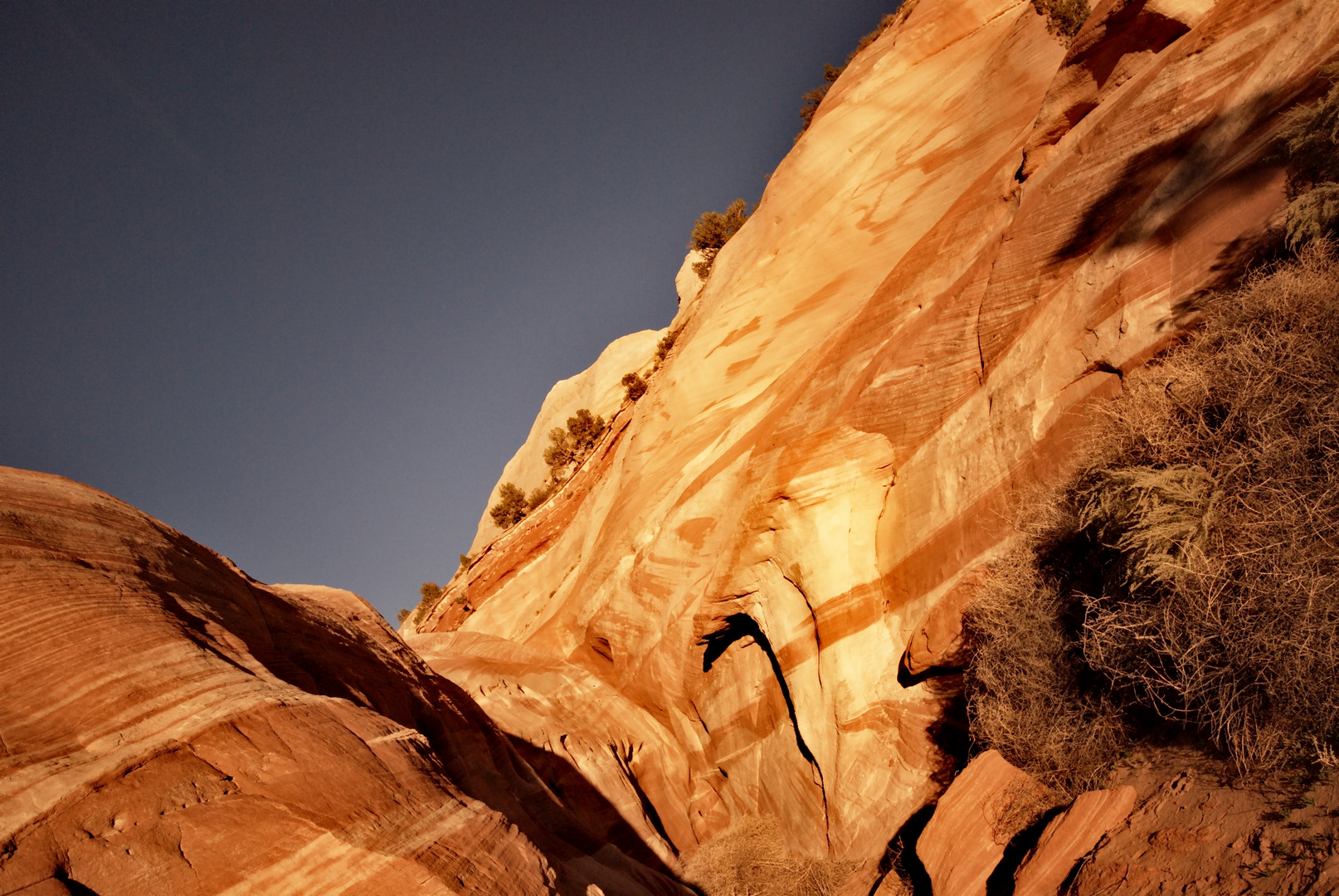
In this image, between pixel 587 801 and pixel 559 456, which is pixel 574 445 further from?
pixel 587 801

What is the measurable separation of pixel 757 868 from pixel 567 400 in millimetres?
40803

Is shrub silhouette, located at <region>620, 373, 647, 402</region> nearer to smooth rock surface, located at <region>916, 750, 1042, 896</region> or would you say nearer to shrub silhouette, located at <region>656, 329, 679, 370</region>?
shrub silhouette, located at <region>656, 329, 679, 370</region>

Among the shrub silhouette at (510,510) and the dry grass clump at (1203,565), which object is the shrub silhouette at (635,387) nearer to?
the shrub silhouette at (510,510)

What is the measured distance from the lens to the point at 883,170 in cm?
1650

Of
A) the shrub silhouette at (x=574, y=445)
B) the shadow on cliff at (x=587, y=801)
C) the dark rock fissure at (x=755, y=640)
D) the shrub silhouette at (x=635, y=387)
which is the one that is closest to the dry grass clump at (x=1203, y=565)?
the dark rock fissure at (x=755, y=640)

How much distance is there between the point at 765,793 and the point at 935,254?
9.35 meters

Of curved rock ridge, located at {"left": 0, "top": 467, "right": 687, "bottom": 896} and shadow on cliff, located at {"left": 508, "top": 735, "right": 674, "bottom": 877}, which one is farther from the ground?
curved rock ridge, located at {"left": 0, "top": 467, "right": 687, "bottom": 896}

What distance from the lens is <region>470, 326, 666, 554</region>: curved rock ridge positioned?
4262 centimetres

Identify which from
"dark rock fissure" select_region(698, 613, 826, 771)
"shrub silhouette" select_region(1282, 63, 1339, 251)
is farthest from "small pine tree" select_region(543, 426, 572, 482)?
"shrub silhouette" select_region(1282, 63, 1339, 251)

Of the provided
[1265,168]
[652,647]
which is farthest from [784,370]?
[1265,168]

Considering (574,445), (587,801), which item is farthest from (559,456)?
(587,801)

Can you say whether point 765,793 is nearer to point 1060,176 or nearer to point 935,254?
point 935,254

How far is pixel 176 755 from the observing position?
15.3 ft

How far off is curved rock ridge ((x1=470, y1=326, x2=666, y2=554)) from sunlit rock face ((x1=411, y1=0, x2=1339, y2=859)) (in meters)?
23.5
